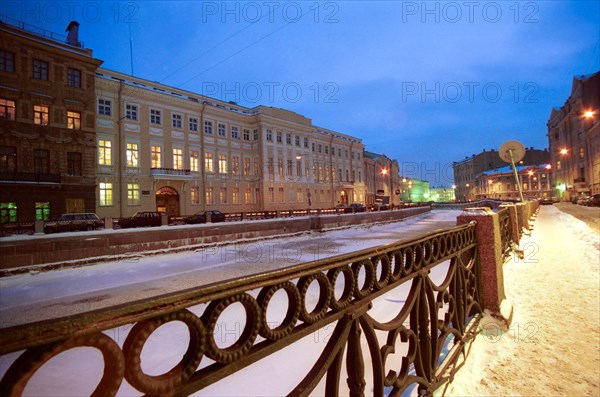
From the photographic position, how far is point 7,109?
20.3 meters

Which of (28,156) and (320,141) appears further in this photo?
(320,141)

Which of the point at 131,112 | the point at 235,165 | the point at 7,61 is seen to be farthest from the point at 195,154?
the point at 7,61

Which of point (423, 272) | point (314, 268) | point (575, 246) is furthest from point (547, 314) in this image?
point (575, 246)

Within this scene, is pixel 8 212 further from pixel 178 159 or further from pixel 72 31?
pixel 72 31

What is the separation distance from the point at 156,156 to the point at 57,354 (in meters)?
30.5

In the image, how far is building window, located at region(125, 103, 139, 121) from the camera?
2593cm

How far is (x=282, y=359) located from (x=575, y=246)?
10.0 meters

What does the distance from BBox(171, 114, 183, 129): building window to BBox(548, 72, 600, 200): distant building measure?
51.9m

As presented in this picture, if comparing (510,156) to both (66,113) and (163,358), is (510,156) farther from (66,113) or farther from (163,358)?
(66,113)

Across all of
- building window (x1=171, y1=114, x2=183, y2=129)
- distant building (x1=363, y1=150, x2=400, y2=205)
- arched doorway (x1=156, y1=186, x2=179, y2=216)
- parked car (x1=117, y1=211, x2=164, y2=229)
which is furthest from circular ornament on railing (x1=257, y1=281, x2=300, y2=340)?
distant building (x1=363, y1=150, x2=400, y2=205)

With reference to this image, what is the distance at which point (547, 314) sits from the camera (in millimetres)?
4371

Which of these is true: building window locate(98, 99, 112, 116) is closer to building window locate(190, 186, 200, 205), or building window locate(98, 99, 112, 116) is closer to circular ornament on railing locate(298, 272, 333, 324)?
building window locate(190, 186, 200, 205)

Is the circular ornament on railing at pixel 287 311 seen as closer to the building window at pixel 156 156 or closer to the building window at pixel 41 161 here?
the building window at pixel 41 161

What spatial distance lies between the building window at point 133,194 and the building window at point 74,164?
3.66 m
